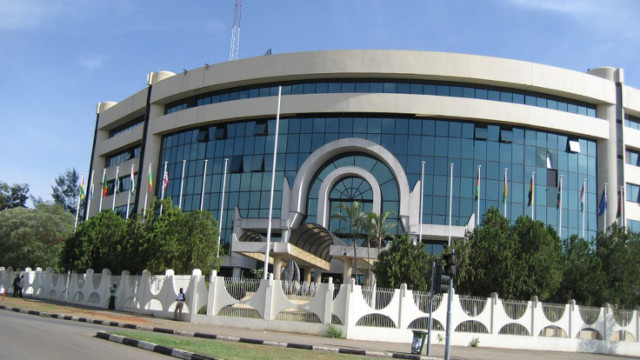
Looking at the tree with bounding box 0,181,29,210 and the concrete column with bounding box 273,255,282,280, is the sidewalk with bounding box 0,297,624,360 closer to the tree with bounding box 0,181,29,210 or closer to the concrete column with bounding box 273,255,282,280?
the concrete column with bounding box 273,255,282,280

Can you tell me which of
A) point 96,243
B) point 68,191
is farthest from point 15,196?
point 96,243

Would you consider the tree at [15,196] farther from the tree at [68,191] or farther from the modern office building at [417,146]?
the modern office building at [417,146]

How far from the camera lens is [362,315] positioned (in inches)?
946

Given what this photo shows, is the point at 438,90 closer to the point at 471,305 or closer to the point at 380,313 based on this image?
the point at 471,305

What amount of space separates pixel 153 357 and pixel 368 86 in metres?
38.7

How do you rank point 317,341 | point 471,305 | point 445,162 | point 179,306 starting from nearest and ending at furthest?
point 317,341 < point 471,305 < point 179,306 < point 445,162

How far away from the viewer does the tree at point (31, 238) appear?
54375 millimetres

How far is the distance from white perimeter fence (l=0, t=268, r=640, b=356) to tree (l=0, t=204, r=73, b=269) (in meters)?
28.7

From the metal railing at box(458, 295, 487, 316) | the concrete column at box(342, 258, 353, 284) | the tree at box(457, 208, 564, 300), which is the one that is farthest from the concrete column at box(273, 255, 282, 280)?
the metal railing at box(458, 295, 487, 316)

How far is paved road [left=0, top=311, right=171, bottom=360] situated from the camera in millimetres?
12125

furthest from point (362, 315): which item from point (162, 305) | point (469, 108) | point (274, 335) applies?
point (469, 108)

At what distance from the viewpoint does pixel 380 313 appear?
2433 cm

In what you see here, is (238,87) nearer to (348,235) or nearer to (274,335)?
(348,235)

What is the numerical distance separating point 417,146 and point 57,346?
125 feet
